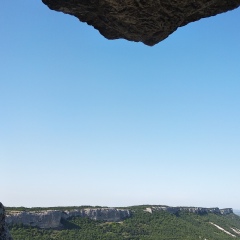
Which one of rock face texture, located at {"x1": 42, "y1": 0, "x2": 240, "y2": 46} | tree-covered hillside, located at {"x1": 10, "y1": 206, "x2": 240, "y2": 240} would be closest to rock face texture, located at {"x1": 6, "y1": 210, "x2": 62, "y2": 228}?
tree-covered hillside, located at {"x1": 10, "y1": 206, "x2": 240, "y2": 240}

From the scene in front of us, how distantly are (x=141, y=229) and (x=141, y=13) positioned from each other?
447 ft

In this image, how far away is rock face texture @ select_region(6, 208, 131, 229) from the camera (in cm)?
11131

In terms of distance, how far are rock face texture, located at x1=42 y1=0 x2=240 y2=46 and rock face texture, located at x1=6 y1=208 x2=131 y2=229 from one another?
103 meters

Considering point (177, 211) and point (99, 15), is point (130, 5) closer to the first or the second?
point (99, 15)

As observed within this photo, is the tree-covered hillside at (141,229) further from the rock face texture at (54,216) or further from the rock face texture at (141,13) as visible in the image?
the rock face texture at (141,13)

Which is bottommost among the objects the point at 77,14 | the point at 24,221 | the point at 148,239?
the point at 148,239

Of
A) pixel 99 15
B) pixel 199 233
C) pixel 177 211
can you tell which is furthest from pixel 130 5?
pixel 177 211

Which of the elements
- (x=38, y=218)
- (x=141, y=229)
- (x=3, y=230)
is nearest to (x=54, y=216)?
(x=38, y=218)

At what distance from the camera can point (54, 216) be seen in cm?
12006

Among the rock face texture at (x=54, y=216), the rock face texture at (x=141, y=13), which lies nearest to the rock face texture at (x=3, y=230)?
the rock face texture at (x=141, y=13)

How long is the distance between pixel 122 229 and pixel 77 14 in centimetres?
13305

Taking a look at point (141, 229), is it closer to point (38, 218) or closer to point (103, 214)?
point (103, 214)

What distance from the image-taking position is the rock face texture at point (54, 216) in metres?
111

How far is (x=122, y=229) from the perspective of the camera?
449 ft
